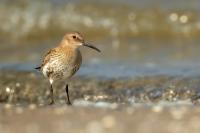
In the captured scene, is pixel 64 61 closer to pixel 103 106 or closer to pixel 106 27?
pixel 103 106

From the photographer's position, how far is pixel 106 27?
18.0m

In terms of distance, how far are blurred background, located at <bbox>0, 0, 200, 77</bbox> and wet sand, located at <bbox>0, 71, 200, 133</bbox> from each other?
7.55 feet

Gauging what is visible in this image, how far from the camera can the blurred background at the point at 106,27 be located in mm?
15391

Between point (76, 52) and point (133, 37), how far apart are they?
669cm

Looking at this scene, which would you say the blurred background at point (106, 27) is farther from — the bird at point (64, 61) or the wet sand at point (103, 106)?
the bird at point (64, 61)

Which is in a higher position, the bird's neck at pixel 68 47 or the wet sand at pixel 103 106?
the bird's neck at pixel 68 47

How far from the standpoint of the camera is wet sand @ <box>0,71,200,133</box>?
8.01 m

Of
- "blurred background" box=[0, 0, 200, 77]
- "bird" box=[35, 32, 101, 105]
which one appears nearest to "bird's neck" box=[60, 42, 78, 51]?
"bird" box=[35, 32, 101, 105]

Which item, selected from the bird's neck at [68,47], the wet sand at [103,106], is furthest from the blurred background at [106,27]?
the bird's neck at [68,47]

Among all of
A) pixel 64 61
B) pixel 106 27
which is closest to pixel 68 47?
pixel 64 61

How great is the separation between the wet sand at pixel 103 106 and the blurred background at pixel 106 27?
2.30m

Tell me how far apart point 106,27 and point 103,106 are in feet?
28.8

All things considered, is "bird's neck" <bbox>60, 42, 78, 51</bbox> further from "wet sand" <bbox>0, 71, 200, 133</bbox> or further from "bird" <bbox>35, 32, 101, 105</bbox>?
"wet sand" <bbox>0, 71, 200, 133</bbox>

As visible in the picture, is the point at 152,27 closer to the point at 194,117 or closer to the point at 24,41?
the point at 24,41
